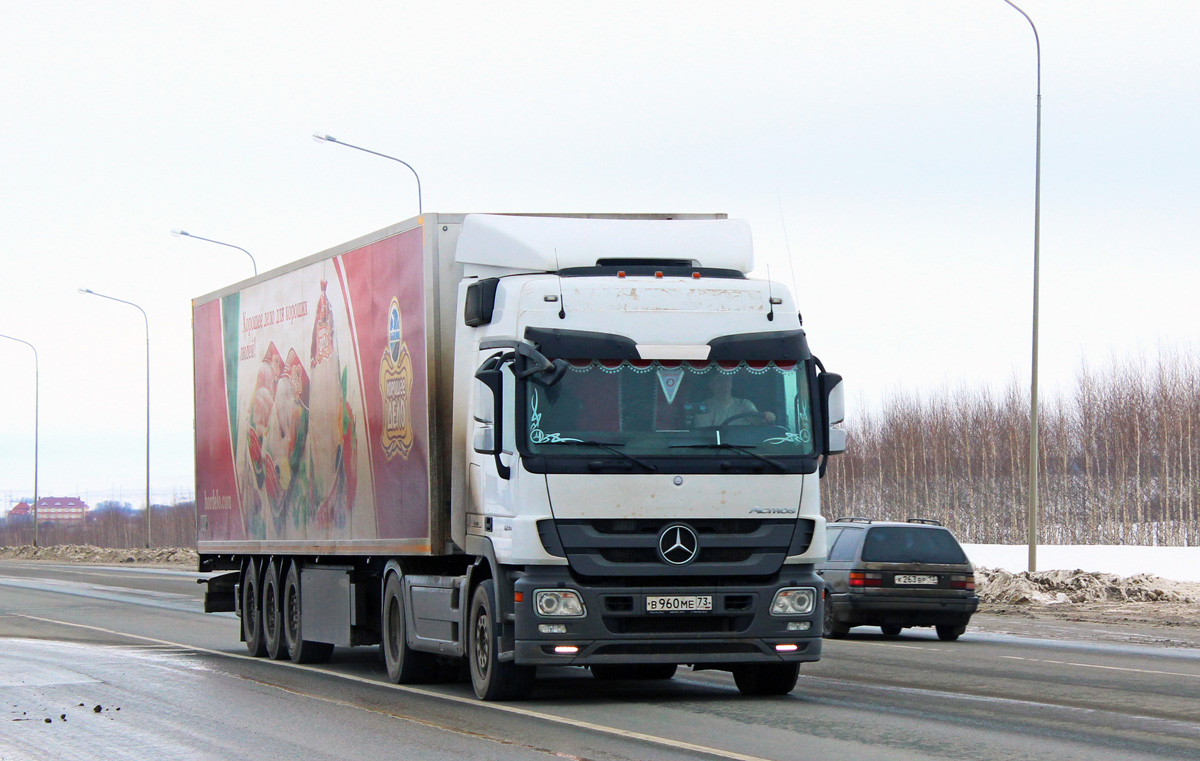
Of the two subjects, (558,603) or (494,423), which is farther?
(494,423)

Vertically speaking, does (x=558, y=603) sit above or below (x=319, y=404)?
below

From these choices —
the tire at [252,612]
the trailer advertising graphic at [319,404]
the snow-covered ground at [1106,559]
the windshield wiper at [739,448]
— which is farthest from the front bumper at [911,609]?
the snow-covered ground at [1106,559]

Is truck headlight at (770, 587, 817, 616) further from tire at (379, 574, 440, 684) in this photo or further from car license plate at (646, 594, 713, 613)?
tire at (379, 574, 440, 684)

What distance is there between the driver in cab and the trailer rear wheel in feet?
24.4

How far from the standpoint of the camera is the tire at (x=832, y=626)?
20.3 meters

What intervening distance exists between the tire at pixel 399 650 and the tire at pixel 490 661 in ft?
5.37

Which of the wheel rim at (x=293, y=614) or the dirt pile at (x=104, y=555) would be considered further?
the dirt pile at (x=104, y=555)

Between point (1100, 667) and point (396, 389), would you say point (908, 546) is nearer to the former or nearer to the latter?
point (1100, 667)

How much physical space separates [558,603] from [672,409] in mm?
1661

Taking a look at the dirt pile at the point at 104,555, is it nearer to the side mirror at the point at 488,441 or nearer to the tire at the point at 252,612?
the tire at the point at 252,612

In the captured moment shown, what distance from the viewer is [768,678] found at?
12359 mm

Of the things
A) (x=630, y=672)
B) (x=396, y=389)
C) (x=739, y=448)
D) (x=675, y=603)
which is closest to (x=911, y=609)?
(x=630, y=672)

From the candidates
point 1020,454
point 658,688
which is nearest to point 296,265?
point 658,688

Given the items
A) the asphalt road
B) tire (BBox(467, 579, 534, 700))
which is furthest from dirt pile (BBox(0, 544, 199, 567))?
tire (BBox(467, 579, 534, 700))
